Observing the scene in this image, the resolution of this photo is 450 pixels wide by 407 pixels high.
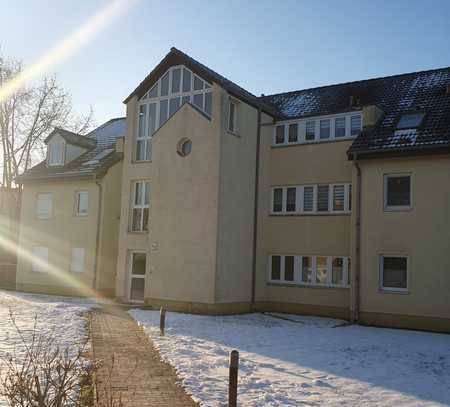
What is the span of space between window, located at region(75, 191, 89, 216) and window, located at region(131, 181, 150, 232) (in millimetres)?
4080

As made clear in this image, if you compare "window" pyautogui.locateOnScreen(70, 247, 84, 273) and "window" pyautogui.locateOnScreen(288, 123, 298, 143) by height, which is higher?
"window" pyautogui.locateOnScreen(288, 123, 298, 143)

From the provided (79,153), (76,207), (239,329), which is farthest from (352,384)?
(79,153)

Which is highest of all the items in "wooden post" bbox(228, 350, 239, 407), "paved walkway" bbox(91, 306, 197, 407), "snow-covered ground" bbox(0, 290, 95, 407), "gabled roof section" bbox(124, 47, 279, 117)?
"gabled roof section" bbox(124, 47, 279, 117)

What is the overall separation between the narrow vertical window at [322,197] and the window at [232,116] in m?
4.11

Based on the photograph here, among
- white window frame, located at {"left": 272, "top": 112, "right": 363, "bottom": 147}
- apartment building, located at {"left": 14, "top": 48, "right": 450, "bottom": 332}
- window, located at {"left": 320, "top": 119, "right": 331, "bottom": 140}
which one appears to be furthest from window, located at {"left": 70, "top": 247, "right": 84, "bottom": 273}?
window, located at {"left": 320, "top": 119, "right": 331, "bottom": 140}

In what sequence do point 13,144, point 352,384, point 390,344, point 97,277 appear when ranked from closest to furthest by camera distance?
point 352,384 → point 390,344 → point 97,277 → point 13,144

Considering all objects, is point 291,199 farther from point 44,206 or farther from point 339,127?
point 44,206

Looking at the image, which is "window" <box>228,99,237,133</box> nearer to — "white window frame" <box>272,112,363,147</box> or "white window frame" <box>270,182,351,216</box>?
"white window frame" <box>272,112,363,147</box>

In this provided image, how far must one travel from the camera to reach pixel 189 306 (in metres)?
20.1

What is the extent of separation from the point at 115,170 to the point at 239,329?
1250 centimetres

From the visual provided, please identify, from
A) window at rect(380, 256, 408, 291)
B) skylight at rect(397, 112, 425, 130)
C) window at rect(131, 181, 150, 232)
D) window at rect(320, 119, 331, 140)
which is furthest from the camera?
window at rect(131, 181, 150, 232)

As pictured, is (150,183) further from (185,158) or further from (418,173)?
(418,173)

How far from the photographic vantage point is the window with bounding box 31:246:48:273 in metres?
27.5

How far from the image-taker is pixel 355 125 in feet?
70.7
